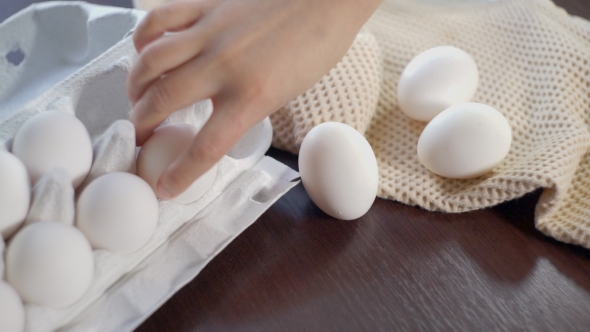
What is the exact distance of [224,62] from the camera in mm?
480

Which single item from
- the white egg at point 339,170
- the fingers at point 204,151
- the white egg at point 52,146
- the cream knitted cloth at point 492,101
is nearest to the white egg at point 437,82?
the cream knitted cloth at point 492,101

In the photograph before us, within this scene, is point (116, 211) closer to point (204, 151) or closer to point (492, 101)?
point (204, 151)

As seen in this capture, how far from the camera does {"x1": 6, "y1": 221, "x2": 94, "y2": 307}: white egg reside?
0.41m

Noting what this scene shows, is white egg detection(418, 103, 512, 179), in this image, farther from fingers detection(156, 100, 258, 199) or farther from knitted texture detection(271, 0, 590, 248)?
fingers detection(156, 100, 258, 199)

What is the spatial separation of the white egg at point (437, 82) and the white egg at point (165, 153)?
0.32m

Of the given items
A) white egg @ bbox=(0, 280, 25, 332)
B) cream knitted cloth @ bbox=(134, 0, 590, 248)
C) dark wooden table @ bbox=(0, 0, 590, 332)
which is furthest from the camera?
cream knitted cloth @ bbox=(134, 0, 590, 248)

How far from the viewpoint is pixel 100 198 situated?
45 cm

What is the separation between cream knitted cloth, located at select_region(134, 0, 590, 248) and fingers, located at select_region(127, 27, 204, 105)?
0.66 ft

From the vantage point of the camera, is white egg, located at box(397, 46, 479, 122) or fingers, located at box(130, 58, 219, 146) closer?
fingers, located at box(130, 58, 219, 146)

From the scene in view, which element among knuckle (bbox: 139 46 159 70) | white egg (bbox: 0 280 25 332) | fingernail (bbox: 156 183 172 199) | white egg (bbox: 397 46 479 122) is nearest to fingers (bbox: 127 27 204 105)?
knuckle (bbox: 139 46 159 70)

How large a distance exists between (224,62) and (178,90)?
0.05m

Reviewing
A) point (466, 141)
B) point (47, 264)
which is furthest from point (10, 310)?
point (466, 141)

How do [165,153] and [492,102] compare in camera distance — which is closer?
[165,153]

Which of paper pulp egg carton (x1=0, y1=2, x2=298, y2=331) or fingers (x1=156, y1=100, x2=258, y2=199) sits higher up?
fingers (x1=156, y1=100, x2=258, y2=199)
